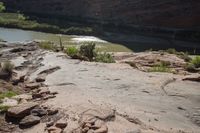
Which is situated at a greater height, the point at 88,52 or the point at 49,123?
the point at 88,52

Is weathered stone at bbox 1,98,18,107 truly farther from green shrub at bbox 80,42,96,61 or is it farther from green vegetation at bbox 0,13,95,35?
green vegetation at bbox 0,13,95,35

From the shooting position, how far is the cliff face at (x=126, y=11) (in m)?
45.7

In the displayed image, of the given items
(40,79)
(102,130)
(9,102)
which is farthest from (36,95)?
(102,130)

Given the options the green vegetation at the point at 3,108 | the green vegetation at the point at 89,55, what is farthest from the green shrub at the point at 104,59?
the green vegetation at the point at 3,108

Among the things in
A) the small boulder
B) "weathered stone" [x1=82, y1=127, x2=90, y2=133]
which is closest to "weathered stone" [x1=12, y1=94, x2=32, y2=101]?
the small boulder

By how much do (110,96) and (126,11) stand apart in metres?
39.0

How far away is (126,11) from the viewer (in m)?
49.9

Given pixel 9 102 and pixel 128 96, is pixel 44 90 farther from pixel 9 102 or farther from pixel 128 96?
pixel 128 96

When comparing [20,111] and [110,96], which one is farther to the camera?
[110,96]

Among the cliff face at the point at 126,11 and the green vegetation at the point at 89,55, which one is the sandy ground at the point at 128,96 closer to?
the green vegetation at the point at 89,55

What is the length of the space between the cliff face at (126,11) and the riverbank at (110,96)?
2904 cm

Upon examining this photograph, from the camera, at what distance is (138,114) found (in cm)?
1027

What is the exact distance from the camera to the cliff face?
45.7 meters

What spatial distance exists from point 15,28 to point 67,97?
→ 40.2 m
